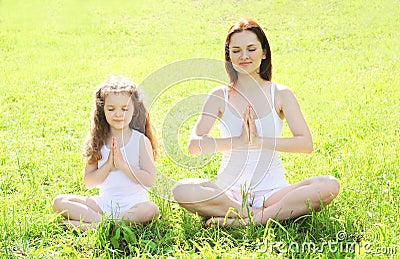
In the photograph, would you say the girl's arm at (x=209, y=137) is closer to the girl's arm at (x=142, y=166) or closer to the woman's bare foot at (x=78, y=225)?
the girl's arm at (x=142, y=166)

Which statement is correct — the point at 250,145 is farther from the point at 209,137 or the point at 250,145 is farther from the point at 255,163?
the point at 209,137

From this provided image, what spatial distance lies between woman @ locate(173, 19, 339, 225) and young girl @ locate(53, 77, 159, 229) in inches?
9.7

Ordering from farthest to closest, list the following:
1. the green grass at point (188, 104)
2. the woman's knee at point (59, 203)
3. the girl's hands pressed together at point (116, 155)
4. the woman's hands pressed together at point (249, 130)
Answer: the woman's knee at point (59, 203) < the girl's hands pressed together at point (116, 155) < the woman's hands pressed together at point (249, 130) < the green grass at point (188, 104)

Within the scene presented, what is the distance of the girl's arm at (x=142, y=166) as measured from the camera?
11.3 feet

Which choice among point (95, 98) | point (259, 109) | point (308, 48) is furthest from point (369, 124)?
point (308, 48)

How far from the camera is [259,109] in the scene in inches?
140

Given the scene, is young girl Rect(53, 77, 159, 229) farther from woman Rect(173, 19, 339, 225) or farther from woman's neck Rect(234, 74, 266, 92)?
woman's neck Rect(234, 74, 266, 92)

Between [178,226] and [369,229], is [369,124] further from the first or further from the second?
[178,226]

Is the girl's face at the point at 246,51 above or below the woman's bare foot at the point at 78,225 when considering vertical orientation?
above

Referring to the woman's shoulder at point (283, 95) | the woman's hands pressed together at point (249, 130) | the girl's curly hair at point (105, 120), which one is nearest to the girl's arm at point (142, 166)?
the girl's curly hair at point (105, 120)

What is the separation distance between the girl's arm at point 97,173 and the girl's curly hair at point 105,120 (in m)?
0.05

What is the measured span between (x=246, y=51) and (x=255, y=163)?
68 cm

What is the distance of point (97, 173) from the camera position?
3.50 m

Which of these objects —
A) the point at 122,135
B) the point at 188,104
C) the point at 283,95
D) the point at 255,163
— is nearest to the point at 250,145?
the point at 255,163
